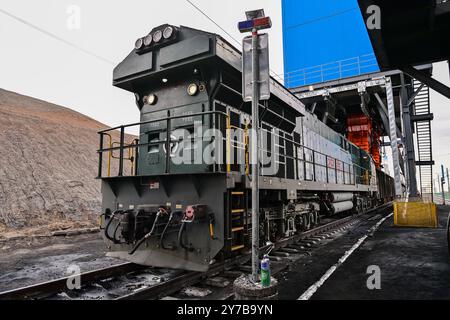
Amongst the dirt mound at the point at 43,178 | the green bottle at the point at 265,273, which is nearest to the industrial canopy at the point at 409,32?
the green bottle at the point at 265,273

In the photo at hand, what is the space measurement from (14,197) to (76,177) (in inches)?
180

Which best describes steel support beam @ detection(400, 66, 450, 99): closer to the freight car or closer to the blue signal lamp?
the freight car

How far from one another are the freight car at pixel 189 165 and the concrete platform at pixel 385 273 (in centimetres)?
118

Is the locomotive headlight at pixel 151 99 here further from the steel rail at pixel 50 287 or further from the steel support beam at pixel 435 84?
the steel support beam at pixel 435 84

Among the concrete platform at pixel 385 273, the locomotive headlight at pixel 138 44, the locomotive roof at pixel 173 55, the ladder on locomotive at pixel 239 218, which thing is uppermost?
the locomotive headlight at pixel 138 44

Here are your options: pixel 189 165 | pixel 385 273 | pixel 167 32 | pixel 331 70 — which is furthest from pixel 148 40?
pixel 331 70

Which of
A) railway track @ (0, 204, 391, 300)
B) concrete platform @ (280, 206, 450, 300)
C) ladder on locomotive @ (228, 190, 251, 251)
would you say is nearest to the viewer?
railway track @ (0, 204, 391, 300)

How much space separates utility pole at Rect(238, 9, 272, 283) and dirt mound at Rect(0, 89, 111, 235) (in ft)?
33.2

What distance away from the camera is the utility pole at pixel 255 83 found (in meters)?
3.40

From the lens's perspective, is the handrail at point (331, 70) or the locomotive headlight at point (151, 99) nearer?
the locomotive headlight at point (151, 99)

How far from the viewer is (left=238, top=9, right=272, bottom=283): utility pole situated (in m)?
3.40

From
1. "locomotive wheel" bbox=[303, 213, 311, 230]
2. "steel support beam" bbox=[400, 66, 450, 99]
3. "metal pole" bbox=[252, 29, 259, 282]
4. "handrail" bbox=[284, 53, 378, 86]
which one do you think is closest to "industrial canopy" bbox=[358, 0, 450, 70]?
"steel support beam" bbox=[400, 66, 450, 99]

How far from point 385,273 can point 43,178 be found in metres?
15.8

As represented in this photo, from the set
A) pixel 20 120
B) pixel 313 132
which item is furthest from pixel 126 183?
pixel 20 120
